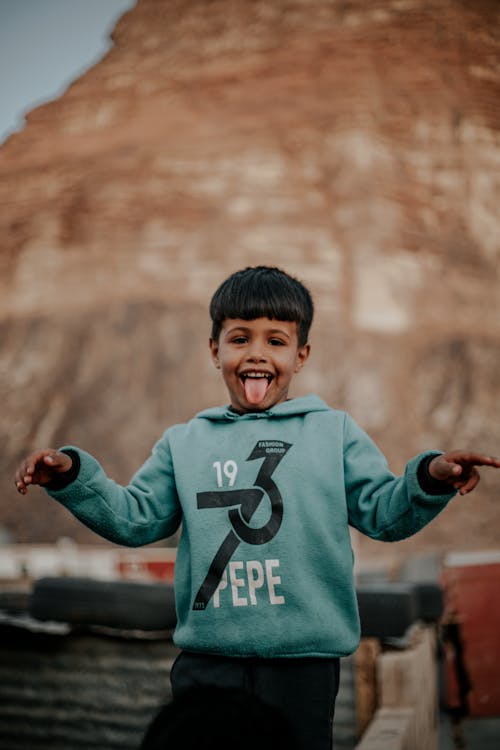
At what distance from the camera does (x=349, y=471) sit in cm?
207

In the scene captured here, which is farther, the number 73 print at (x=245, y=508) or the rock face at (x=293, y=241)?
the rock face at (x=293, y=241)

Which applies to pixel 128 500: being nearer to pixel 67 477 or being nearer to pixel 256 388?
pixel 67 477

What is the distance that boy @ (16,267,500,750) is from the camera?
186cm

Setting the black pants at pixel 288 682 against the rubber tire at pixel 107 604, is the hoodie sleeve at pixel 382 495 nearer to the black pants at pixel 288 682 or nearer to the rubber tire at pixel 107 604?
the black pants at pixel 288 682

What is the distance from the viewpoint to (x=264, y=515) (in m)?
1.95

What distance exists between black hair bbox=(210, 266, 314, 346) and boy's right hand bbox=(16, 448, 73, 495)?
0.56m

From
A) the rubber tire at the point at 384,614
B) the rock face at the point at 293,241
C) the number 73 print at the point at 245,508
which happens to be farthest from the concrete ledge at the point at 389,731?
the rock face at the point at 293,241

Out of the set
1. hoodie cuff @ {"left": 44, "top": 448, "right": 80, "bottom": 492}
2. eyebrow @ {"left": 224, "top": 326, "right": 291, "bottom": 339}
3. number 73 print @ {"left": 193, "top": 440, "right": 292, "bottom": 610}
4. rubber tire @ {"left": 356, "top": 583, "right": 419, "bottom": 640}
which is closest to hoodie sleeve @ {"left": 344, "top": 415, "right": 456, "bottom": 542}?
number 73 print @ {"left": 193, "top": 440, "right": 292, "bottom": 610}

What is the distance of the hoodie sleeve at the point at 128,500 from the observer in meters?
2.00

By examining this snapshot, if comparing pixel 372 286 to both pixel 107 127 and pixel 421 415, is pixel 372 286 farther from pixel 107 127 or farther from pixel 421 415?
pixel 107 127

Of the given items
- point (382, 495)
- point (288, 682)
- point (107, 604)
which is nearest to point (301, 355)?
point (382, 495)

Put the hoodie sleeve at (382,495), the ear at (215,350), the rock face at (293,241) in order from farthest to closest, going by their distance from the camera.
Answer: the rock face at (293,241), the ear at (215,350), the hoodie sleeve at (382,495)

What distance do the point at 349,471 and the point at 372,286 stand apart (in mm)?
29502

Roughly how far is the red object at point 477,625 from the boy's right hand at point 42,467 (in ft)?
14.7
